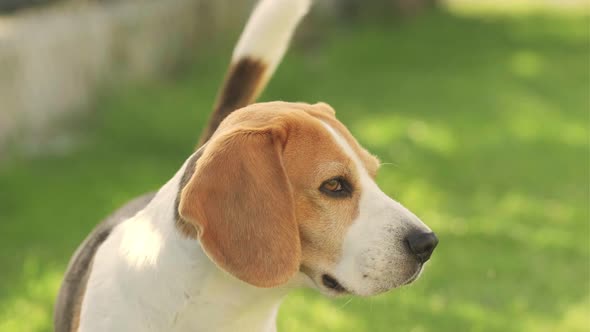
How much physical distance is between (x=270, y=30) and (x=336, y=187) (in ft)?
3.66

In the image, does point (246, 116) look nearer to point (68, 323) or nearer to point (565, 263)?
point (68, 323)

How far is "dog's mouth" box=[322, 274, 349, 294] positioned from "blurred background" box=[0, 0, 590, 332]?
691 mm

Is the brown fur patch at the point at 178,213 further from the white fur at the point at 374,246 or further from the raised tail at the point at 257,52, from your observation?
the raised tail at the point at 257,52

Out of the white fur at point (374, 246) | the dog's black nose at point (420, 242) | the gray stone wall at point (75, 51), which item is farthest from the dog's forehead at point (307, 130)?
the gray stone wall at point (75, 51)

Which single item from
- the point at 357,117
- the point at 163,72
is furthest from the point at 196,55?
the point at 357,117

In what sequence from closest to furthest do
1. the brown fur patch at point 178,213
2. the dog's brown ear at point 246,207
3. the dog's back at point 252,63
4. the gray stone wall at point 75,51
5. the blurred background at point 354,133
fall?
the dog's brown ear at point 246,207
the brown fur patch at point 178,213
the dog's back at point 252,63
the blurred background at point 354,133
the gray stone wall at point 75,51

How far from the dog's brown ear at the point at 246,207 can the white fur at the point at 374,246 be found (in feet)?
0.60

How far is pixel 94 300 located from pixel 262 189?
0.78m

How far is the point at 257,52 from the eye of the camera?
430 cm

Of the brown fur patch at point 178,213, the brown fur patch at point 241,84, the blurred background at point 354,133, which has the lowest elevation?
the blurred background at point 354,133

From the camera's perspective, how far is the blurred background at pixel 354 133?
5.90m

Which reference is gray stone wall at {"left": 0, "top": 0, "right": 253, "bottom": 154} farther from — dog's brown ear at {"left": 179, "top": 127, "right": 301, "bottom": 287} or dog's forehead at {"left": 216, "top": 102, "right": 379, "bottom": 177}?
dog's brown ear at {"left": 179, "top": 127, "right": 301, "bottom": 287}

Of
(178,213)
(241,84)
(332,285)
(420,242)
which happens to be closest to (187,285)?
(178,213)

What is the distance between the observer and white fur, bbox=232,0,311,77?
4254mm
